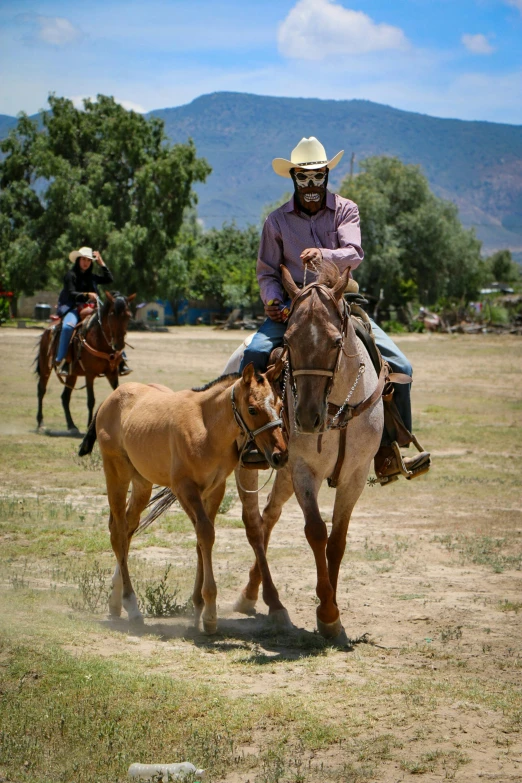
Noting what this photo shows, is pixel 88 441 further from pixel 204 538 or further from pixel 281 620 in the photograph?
pixel 281 620

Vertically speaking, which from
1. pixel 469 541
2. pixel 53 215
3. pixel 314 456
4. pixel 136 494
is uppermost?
pixel 53 215

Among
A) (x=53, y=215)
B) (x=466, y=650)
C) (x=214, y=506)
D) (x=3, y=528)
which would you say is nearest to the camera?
(x=466, y=650)

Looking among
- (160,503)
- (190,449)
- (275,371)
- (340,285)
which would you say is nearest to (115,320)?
(160,503)

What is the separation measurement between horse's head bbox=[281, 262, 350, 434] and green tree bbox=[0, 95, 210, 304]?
44.6m

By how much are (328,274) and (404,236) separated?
6069 centimetres

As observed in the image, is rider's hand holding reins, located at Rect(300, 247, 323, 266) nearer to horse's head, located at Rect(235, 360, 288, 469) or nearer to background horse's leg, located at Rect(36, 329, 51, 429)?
horse's head, located at Rect(235, 360, 288, 469)

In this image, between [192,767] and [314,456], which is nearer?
[192,767]

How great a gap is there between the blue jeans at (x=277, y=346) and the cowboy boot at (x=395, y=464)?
0.27 m

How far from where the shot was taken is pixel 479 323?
6162cm

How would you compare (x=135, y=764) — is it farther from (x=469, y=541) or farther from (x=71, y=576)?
(x=469, y=541)

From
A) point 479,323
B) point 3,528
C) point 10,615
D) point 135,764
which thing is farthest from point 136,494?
point 479,323

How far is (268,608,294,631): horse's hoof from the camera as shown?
7.03m

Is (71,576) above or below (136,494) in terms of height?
below

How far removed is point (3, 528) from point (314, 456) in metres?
4.28
